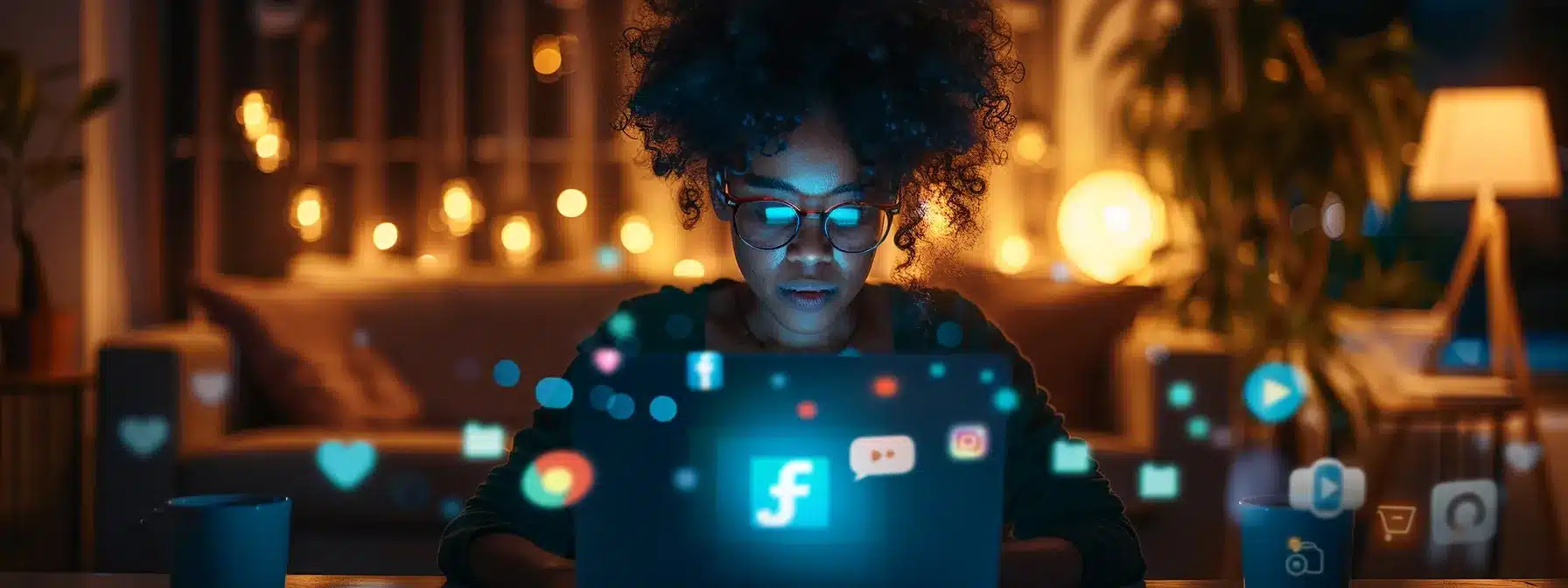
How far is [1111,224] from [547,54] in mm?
1929

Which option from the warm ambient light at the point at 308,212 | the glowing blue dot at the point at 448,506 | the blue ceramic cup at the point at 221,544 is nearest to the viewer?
the blue ceramic cup at the point at 221,544

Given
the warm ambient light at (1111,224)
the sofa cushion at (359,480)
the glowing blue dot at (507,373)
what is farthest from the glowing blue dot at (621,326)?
the warm ambient light at (1111,224)

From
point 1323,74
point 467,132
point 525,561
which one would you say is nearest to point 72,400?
point 467,132

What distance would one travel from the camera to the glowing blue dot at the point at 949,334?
1.14 m

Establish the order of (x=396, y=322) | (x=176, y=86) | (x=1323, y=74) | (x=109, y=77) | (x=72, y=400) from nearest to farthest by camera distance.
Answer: (x=396, y=322) → (x=72, y=400) → (x=1323, y=74) → (x=109, y=77) → (x=176, y=86)

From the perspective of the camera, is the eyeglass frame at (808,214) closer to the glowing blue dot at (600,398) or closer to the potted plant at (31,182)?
the glowing blue dot at (600,398)

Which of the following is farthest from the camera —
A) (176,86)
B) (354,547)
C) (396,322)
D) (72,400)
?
(176,86)

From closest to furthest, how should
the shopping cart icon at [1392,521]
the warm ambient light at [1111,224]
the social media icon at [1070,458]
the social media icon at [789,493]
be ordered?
the social media icon at [789,493]
the social media icon at [1070,458]
the shopping cart icon at [1392,521]
the warm ambient light at [1111,224]

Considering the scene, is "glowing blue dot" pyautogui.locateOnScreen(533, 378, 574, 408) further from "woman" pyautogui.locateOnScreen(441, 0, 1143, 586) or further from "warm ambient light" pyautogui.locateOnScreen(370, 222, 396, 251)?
"warm ambient light" pyautogui.locateOnScreen(370, 222, 396, 251)

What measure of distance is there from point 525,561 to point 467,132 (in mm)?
3640

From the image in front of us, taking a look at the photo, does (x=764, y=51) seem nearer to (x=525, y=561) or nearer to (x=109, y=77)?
(x=525, y=561)

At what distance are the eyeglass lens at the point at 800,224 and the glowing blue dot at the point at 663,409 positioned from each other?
0.29 meters

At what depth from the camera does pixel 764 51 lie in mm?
886

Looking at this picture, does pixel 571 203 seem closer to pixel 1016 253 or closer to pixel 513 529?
pixel 1016 253
